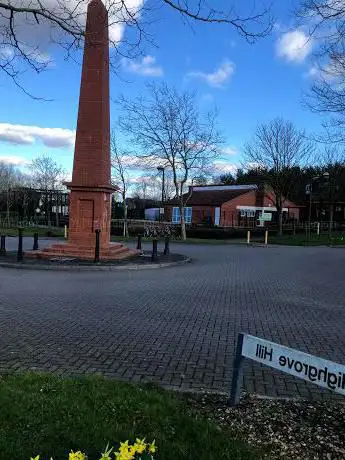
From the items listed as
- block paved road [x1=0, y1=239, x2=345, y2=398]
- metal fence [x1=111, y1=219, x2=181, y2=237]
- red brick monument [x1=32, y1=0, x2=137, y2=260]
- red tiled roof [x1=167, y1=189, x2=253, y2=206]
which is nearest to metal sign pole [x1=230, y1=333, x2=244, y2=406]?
block paved road [x1=0, y1=239, x2=345, y2=398]

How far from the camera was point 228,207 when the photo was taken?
60.4 meters

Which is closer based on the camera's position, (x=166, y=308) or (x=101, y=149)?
(x=166, y=308)

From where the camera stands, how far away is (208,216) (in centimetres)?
6144

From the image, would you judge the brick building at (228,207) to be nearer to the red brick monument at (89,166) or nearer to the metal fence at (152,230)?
the metal fence at (152,230)

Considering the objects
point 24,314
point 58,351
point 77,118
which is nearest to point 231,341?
point 58,351

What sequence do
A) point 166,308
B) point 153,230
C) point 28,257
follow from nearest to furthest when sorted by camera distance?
point 166,308 < point 28,257 < point 153,230

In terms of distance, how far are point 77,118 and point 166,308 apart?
1111 cm

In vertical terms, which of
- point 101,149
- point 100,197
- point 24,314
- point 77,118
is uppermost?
point 77,118

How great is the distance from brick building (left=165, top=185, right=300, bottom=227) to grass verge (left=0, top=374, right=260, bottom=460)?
55.5 metres

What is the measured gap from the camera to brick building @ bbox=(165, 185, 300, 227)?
6059 centimetres

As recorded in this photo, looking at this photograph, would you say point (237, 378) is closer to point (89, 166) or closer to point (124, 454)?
point (124, 454)

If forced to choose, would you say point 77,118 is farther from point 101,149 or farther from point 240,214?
point 240,214

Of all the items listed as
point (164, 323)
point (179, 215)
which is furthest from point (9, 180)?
A: point (164, 323)

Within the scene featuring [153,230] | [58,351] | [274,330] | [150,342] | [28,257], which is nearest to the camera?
[58,351]
